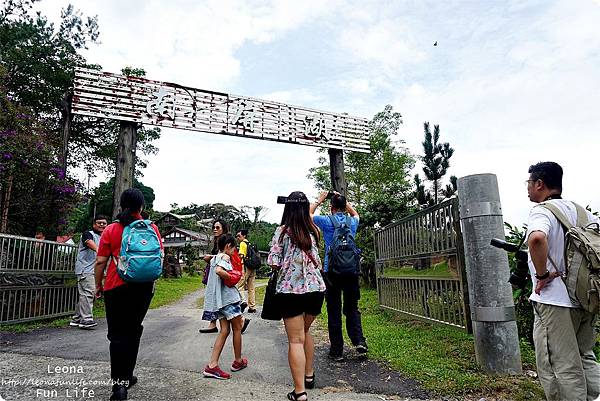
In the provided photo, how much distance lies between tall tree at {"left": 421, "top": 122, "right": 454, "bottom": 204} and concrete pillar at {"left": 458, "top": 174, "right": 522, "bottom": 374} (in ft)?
62.4

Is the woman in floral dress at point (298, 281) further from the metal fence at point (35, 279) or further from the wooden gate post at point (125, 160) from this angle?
the wooden gate post at point (125, 160)

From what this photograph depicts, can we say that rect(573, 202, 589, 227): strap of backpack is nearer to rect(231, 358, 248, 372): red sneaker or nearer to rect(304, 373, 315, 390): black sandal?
rect(304, 373, 315, 390): black sandal

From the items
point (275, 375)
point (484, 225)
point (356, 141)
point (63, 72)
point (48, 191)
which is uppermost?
point (63, 72)

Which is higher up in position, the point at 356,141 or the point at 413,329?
the point at 356,141

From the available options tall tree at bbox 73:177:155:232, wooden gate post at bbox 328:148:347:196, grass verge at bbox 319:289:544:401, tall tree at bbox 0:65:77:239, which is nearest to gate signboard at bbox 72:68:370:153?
wooden gate post at bbox 328:148:347:196

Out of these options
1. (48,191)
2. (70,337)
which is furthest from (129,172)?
(70,337)

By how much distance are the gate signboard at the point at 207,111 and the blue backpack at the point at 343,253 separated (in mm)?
4718

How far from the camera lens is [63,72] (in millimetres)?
9242

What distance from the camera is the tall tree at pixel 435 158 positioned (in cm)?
2212

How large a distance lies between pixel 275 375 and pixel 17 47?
9.47 meters

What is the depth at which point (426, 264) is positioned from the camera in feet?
17.6

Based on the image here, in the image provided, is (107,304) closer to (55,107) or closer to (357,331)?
(357,331)

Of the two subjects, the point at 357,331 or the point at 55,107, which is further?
the point at 55,107

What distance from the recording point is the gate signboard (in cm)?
746
